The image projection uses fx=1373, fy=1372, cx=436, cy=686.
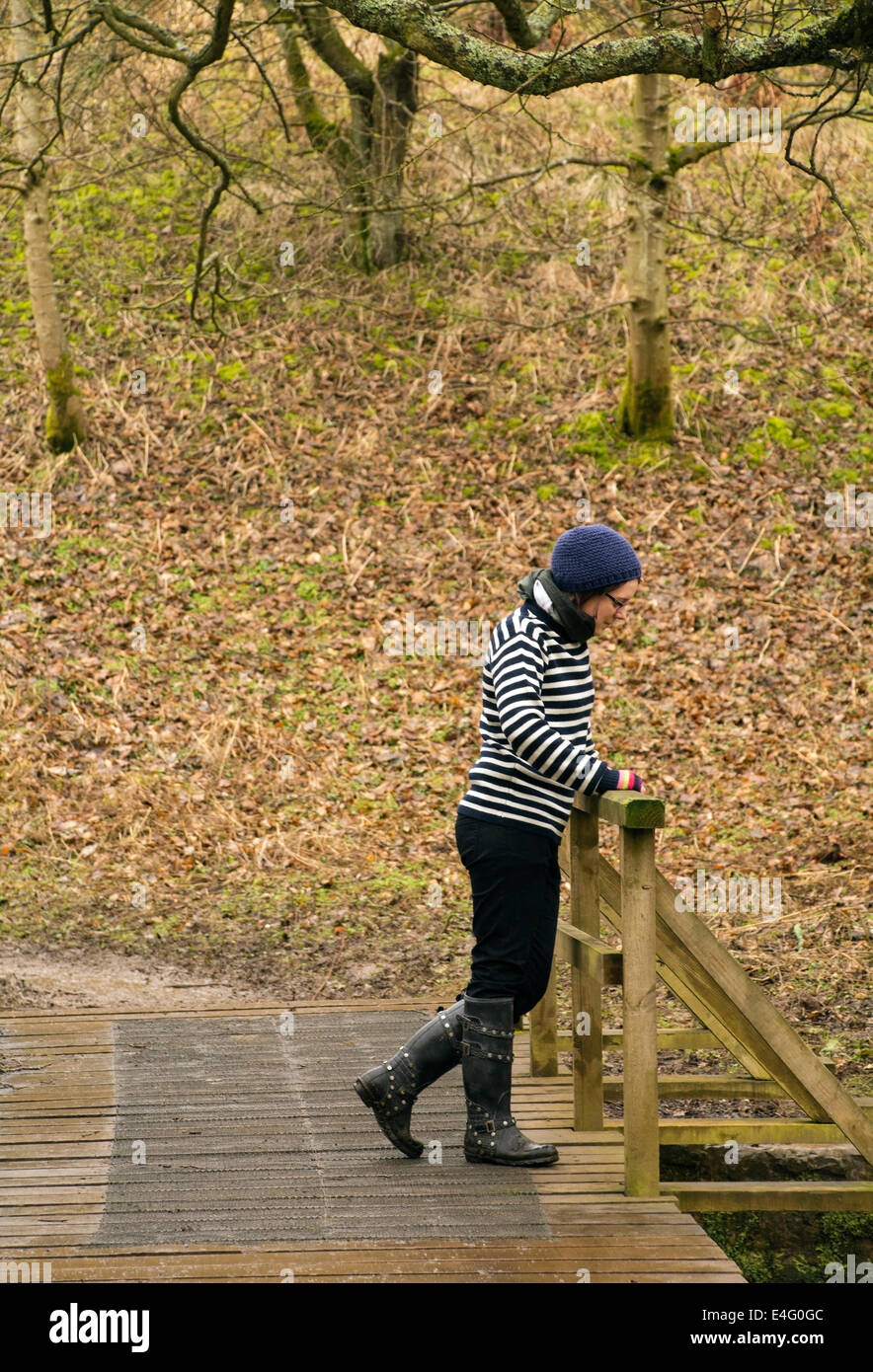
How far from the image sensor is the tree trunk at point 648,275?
13031 mm

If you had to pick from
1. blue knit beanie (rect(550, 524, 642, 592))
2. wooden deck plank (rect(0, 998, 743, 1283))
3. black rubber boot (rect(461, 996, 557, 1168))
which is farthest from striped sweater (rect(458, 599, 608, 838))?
wooden deck plank (rect(0, 998, 743, 1283))

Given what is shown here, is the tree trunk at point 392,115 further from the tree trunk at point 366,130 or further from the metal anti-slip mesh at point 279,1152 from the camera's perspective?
the metal anti-slip mesh at point 279,1152

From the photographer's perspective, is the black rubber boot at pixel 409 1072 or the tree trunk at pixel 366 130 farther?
the tree trunk at pixel 366 130

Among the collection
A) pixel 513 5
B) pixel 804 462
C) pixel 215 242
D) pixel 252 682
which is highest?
pixel 215 242

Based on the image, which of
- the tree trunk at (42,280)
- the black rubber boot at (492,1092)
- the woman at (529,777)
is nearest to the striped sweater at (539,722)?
the woman at (529,777)

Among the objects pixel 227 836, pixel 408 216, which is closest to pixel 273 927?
pixel 227 836

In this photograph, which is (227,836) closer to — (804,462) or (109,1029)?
(109,1029)

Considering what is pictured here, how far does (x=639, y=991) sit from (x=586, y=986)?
1.51ft

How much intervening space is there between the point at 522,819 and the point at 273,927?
14.6 feet

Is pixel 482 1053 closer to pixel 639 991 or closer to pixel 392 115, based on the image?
pixel 639 991

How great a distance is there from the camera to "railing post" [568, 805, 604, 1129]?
15.7 ft

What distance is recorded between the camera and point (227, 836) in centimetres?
974

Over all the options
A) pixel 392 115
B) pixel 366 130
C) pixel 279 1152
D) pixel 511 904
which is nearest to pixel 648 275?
pixel 392 115

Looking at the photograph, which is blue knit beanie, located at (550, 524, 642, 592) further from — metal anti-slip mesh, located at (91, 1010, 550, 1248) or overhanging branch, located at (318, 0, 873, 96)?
overhanging branch, located at (318, 0, 873, 96)
